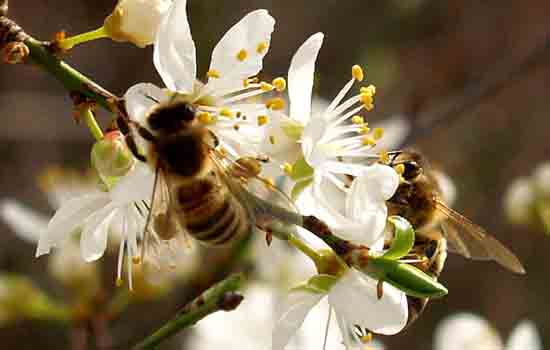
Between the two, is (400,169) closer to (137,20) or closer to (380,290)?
(380,290)

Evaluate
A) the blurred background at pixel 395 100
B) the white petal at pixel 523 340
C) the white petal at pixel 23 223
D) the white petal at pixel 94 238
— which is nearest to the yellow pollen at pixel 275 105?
the white petal at pixel 94 238

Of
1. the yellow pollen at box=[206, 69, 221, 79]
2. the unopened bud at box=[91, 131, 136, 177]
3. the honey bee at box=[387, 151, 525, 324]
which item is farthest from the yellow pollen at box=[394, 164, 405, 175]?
the unopened bud at box=[91, 131, 136, 177]

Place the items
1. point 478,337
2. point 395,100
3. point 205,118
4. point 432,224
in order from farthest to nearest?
point 395,100
point 478,337
point 432,224
point 205,118

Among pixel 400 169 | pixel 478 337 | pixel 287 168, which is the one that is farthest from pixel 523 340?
pixel 287 168

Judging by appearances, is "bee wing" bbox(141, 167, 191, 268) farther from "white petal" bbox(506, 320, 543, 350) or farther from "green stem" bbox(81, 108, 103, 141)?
"white petal" bbox(506, 320, 543, 350)

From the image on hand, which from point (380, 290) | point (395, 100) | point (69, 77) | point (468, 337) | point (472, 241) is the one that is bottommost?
point (395, 100)

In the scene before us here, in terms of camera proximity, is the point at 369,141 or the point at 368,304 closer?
the point at 368,304
